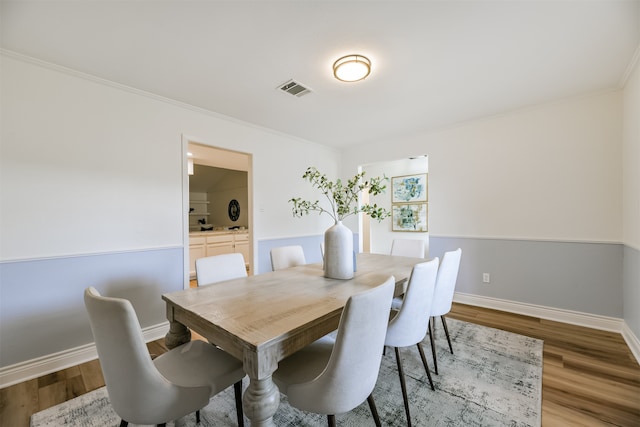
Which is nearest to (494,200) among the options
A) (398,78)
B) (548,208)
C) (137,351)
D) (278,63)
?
(548,208)

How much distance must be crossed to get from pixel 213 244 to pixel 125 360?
435 cm

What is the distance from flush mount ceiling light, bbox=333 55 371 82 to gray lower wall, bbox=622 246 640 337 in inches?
102

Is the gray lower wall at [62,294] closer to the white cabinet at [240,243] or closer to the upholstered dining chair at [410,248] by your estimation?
the upholstered dining chair at [410,248]

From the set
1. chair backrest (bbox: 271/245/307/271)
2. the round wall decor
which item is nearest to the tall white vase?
chair backrest (bbox: 271/245/307/271)

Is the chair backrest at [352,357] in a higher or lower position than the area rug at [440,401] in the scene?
higher

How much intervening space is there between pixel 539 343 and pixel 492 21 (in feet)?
8.58

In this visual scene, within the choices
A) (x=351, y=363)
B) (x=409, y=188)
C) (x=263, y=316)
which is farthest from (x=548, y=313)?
(x=263, y=316)

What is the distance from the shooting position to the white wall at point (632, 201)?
2.04m

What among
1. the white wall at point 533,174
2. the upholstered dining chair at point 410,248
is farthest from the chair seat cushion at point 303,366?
the white wall at point 533,174

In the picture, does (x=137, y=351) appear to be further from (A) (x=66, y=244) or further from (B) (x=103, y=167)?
(B) (x=103, y=167)

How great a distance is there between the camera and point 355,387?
3.42 feet

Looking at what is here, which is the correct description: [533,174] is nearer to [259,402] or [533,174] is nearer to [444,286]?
[444,286]

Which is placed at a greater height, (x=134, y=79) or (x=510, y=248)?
(x=134, y=79)

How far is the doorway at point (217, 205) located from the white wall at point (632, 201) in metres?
4.53
